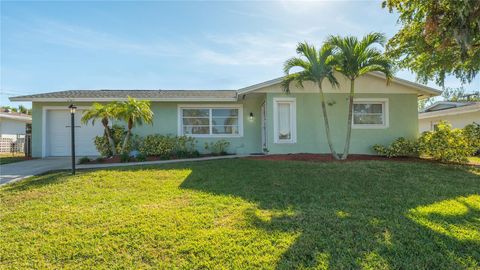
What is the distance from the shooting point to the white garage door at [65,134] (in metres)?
12.1

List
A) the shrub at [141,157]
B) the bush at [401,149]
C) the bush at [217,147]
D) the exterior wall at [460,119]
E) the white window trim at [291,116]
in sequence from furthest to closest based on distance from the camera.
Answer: the exterior wall at [460,119] < the bush at [217,147] < the white window trim at [291,116] < the bush at [401,149] < the shrub at [141,157]

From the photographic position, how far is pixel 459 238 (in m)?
3.52

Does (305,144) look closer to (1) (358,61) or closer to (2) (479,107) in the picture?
(1) (358,61)

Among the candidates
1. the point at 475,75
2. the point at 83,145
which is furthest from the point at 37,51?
the point at 475,75

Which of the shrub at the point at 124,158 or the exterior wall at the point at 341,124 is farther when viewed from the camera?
the exterior wall at the point at 341,124

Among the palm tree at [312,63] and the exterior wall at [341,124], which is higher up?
the palm tree at [312,63]

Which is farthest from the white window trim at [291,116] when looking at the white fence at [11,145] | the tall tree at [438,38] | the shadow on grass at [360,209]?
the white fence at [11,145]

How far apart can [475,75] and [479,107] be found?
7373mm

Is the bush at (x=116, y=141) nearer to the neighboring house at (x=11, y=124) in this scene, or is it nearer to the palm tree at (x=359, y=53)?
the palm tree at (x=359, y=53)

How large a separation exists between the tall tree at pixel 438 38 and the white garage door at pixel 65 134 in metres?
13.4

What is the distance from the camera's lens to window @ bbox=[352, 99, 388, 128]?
1107 cm

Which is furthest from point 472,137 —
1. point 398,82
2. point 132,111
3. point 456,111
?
point 132,111

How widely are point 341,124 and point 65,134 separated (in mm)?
12937

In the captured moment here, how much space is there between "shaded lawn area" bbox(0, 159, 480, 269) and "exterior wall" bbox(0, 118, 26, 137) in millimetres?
18339
